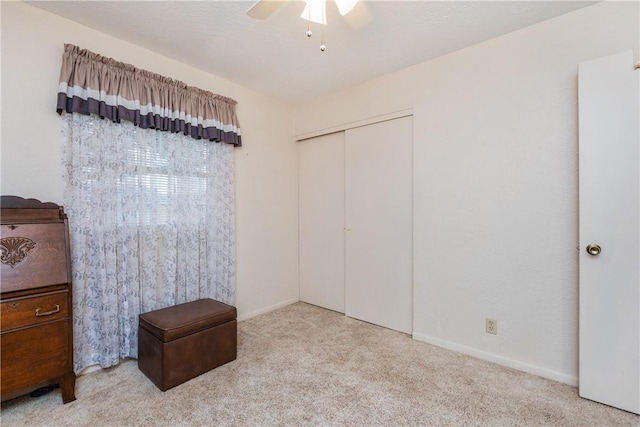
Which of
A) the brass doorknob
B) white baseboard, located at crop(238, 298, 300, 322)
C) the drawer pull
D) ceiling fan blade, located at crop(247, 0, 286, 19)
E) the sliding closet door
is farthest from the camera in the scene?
the sliding closet door

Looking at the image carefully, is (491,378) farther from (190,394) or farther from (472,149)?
(190,394)

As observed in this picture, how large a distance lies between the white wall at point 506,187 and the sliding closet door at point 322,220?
3.01 ft

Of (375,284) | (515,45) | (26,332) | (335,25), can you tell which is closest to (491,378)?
(375,284)

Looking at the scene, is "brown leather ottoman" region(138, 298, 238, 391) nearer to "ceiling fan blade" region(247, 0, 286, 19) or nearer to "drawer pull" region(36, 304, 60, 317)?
"drawer pull" region(36, 304, 60, 317)

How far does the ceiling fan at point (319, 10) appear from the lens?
4.97 ft

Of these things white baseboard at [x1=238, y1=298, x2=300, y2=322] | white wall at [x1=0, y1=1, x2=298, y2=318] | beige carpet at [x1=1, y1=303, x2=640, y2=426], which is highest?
white wall at [x1=0, y1=1, x2=298, y2=318]

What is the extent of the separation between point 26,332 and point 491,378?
2800mm

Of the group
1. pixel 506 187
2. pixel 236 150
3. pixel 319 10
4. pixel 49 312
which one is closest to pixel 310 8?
pixel 319 10

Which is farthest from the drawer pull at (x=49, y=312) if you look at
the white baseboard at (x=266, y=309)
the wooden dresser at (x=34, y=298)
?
the white baseboard at (x=266, y=309)

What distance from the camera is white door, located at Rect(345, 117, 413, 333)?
9.05 feet

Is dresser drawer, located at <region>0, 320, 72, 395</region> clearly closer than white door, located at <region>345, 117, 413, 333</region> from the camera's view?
Yes

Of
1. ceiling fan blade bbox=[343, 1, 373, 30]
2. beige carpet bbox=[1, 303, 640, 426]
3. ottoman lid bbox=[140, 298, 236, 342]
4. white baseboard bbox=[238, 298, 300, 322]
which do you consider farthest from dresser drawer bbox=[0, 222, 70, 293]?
ceiling fan blade bbox=[343, 1, 373, 30]

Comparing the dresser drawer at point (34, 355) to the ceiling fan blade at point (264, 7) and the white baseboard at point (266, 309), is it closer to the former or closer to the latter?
the white baseboard at point (266, 309)

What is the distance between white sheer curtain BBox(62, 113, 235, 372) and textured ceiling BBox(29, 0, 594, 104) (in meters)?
0.68
